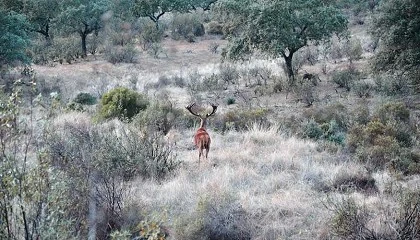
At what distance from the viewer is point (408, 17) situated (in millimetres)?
17641

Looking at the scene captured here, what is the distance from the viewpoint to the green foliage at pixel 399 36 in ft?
56.9

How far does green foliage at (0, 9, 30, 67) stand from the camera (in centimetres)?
2273

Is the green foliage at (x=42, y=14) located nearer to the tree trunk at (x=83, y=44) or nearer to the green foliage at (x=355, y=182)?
the tree trunk at (x=83, y=44)

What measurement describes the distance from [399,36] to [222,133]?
27.0 feet

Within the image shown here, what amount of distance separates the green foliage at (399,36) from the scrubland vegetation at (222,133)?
50 millimetres

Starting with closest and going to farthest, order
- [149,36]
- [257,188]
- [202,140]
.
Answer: [257,188]
[202,140]
[149,36]

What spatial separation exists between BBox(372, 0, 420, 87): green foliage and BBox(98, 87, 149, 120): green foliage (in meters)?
8.83

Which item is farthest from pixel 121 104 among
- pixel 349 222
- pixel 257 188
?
pixel 349 222

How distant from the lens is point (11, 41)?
22.7 meters

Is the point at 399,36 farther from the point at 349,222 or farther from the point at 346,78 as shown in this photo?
the point at 349,222

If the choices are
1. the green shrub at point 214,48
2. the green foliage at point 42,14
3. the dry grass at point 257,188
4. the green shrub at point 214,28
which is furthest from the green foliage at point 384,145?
the green shrub at point 214,28

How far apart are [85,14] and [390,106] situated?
23.2 meters

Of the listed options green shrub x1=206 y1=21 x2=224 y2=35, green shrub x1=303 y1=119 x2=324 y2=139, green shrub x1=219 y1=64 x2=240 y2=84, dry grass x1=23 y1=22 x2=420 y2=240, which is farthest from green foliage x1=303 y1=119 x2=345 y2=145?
green shrub x1=206 y1=21 x2=224 y2=35

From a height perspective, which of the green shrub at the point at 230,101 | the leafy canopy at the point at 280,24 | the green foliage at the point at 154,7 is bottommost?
the green shrub at the point at 230,101
